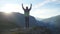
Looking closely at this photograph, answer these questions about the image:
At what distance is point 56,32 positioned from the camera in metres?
14.3

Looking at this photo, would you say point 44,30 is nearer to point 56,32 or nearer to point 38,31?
point 38,31

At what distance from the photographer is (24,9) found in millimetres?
12328

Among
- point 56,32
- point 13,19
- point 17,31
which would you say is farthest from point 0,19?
point 17,31

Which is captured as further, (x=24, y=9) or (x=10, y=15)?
(x=10, y=15)

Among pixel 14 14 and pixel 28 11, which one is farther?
pixel 14 14

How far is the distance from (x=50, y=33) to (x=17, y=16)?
9636 mm

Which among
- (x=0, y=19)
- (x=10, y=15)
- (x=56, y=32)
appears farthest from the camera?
(x=10, y=15)

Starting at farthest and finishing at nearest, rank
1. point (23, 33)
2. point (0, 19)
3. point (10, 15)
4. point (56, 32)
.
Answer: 1. point (10, 15)
2. point (0, 19)
3. point (56, 32)
4. point (23, 33)

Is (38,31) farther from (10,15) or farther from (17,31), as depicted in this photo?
(10,15)

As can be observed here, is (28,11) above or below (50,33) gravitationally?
above

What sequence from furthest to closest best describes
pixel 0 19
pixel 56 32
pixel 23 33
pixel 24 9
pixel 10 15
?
pixel 10 15
pixel 0 19
pixel 56 32
pixel 24 9
pixel 23 33


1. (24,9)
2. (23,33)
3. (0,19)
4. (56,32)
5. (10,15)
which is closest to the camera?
(23,33)

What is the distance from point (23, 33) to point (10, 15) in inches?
393

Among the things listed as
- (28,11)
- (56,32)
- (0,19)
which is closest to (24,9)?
(28,11)
